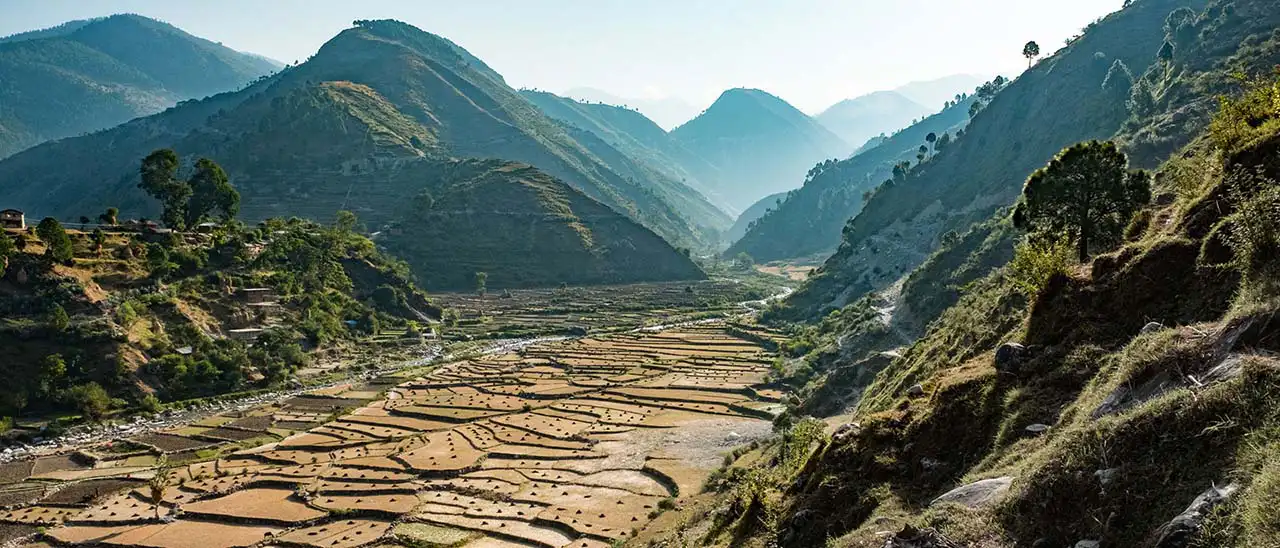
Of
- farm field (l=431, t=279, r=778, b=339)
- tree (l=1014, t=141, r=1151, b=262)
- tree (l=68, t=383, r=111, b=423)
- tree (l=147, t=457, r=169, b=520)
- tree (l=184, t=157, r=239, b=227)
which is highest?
tree (l=184, t=157, r=239, b=227)

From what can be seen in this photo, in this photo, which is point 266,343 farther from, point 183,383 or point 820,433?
point 820,433

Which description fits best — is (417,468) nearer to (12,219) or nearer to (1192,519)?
(1192,519)

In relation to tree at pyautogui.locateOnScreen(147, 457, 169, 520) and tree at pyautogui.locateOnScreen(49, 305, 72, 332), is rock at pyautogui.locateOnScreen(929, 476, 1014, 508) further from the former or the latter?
tree at pyautogui.locateOnScreen(49, 305, 72, 332)

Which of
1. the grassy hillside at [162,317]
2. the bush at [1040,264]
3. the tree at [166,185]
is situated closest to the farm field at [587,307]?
the grassy hillside at [162,317]

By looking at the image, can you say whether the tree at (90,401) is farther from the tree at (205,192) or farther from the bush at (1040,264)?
the bush at (1040,264)

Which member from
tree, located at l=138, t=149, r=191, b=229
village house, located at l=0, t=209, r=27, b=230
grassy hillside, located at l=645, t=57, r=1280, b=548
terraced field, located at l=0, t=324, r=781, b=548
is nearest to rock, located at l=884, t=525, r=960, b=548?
grassy hillside, located at l=645, t=57, r=1280, b=548

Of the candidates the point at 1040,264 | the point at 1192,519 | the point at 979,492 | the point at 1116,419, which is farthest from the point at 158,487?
the point at 1192,519
